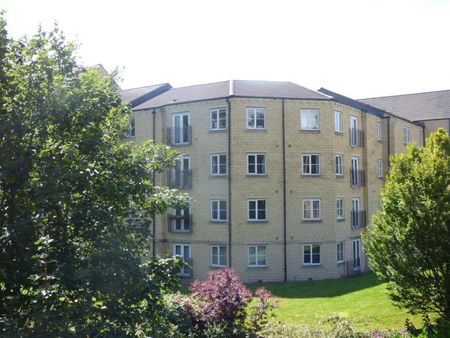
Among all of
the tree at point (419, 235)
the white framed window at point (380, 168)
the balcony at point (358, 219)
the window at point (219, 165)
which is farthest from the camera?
the white framed window at point (380, 168)

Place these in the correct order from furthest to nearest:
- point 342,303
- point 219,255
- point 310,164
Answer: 1. point 310,164
2. point 219,255
3. point 342,303

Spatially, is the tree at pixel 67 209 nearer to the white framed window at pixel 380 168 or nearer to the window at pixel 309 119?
the window at pixel 309 119

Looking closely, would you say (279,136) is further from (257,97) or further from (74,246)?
(74,246)

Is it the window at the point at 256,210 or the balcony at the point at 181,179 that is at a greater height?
the balcony at the point at 181,179

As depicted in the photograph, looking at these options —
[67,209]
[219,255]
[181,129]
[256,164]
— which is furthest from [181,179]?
[67,209]

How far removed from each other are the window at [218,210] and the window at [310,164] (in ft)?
17.1

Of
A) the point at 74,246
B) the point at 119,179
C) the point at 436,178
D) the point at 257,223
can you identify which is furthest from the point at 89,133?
the point at 257,223

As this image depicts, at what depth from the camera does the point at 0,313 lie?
7305mm

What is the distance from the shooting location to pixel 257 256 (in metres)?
27.8

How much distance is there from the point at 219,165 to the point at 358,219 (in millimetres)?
10447

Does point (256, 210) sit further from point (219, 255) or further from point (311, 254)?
point (311, 254)

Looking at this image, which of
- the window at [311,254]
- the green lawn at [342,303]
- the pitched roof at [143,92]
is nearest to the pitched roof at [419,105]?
the green lawn at [342,303]

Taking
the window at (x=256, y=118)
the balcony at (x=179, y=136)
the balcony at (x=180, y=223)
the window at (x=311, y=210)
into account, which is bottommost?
the balcony at (x=180, y=223)

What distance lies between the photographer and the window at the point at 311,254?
2825 cm
